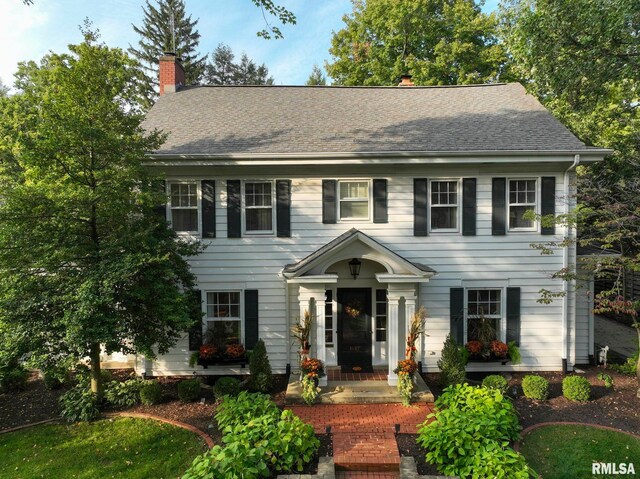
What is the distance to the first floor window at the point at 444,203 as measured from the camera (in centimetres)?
883

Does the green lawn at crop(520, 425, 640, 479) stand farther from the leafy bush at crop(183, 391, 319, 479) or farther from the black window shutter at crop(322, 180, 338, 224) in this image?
the black window shutter at crop(322, 180, 338, 224)

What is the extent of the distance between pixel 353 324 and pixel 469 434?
4.11m

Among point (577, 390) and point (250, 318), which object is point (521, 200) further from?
point (250, 318)

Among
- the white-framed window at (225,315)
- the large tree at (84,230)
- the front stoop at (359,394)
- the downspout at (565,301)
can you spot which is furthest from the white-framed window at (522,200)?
the large tree at (84,230)

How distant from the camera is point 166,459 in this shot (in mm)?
5613

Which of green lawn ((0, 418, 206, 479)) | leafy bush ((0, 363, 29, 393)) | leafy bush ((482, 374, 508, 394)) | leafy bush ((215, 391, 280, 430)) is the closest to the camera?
green lawn ((0, 418, 206, 479))

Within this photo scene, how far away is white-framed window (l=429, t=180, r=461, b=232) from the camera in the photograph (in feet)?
29.0

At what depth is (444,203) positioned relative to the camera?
29.0 feet

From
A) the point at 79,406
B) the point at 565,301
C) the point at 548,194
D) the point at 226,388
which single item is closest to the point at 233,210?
the point at 226,388

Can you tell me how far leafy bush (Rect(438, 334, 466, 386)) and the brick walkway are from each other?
776 mm

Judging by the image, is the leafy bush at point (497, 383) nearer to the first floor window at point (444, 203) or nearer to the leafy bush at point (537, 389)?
the leafy bush at point (537, 389)

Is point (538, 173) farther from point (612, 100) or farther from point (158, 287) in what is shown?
point (612, 100)

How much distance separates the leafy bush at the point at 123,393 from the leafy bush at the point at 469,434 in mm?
5916

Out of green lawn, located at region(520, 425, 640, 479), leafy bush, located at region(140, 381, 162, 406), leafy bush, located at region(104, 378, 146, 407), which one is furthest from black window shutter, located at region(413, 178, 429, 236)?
leafy bush, located at region(104, 378, 146, 407)
